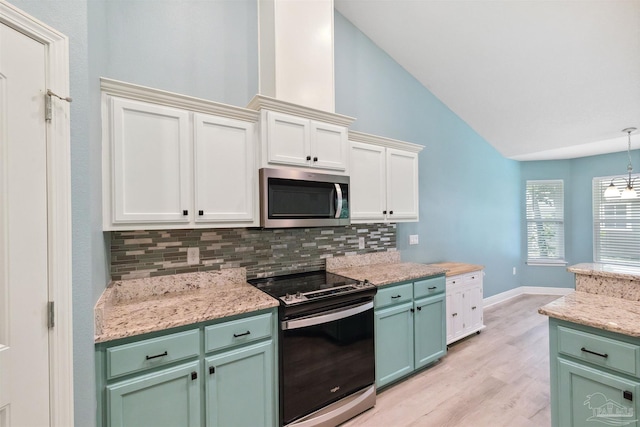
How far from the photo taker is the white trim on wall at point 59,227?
1.04 meters

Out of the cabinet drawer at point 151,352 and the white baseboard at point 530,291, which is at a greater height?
the cabinet drawer at point 151,352

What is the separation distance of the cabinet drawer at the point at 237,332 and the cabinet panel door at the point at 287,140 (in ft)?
3.58

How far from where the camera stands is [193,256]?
2051mm

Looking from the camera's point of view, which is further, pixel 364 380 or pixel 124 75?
pixel 364 380

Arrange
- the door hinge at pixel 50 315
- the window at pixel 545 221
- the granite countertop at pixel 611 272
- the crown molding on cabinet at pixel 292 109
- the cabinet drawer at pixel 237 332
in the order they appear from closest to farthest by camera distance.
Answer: the door hinge at pixel 50 315, the cabinet drawer at pixel 237 332, the granite countertop at pixel 611 272, the crown molding on cabinet at pixel 292 109, the window at pixel 545 221

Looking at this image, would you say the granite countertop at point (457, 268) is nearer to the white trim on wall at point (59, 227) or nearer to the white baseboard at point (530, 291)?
the white baseboard at point (530, 291)

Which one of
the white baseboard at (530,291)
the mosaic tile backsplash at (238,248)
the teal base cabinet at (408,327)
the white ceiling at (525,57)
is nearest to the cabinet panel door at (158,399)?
the mosaic tile backsplash at (238,248)

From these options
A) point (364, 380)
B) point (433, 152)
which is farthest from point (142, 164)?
point (433, 152)

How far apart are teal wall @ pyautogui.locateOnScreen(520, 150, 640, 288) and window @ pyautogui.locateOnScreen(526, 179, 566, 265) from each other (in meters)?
0.09

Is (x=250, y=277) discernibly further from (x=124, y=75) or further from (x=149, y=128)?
(x=124, y=75)

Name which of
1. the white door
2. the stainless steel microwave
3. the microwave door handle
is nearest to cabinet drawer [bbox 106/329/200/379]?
the white door

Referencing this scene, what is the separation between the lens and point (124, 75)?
6.10 feet

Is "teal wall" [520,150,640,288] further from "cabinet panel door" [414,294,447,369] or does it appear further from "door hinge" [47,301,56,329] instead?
"door hinge" [47,301,56,329]

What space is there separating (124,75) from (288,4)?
134cm
